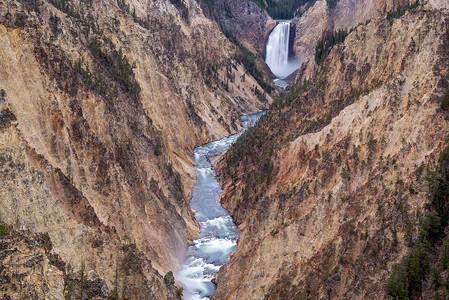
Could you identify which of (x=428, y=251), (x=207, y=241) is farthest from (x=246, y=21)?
(x=428, y=251)

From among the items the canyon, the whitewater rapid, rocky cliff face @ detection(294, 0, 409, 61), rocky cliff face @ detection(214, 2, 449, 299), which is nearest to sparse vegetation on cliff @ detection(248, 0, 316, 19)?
rocky cliff face @ detection(294, 0, 409, 61)

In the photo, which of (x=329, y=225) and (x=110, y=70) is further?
(x=110, y=70)

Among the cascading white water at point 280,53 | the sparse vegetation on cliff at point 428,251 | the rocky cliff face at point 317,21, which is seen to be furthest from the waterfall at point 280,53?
the sparse vegetation on cliff at point 428,251

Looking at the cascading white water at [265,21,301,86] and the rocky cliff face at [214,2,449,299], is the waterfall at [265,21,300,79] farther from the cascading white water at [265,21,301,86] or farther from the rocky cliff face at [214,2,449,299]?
the rocky cliff face at [214,2,449,299]

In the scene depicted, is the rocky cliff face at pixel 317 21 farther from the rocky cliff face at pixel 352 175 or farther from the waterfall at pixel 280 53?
the rocky cliff face at pixel 352 175

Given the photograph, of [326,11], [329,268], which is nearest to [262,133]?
[329,268]

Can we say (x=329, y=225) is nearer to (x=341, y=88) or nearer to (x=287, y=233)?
(x=287, y=233)

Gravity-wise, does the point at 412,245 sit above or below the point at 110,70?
below
